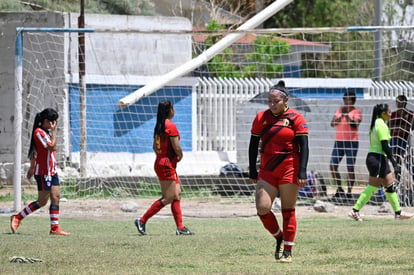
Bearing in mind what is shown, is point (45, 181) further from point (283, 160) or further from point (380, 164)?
point (380, 164)

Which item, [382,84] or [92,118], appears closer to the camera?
[92,118]

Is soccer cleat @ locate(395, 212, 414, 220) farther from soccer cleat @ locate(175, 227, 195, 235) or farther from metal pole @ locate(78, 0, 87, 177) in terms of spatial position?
metal pole @ locate(78, 0, 87, 177)

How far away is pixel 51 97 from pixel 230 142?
5.18 metres

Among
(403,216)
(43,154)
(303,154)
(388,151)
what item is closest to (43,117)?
(43,154)

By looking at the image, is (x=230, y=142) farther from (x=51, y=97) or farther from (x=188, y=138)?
(x=51, y=97)

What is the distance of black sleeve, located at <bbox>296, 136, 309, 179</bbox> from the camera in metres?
10.3

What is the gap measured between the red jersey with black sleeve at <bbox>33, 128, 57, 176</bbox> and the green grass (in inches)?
36.3

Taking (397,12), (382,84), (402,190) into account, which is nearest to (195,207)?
(402,190)

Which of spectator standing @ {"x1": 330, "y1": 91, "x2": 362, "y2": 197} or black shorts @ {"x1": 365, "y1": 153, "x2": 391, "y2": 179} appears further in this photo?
spectator standing @ {"x1": 330, "y1": 91, "x2": 362, "y2": 197}

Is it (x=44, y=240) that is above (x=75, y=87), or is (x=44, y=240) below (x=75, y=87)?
below

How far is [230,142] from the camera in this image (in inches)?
979

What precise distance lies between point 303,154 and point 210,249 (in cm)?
191

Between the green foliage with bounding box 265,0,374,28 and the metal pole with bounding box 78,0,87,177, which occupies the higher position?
the green foliage with bounding box 265,0,374,28

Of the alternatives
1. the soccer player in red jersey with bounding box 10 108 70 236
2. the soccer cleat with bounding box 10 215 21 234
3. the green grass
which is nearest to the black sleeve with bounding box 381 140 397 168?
the green grass
